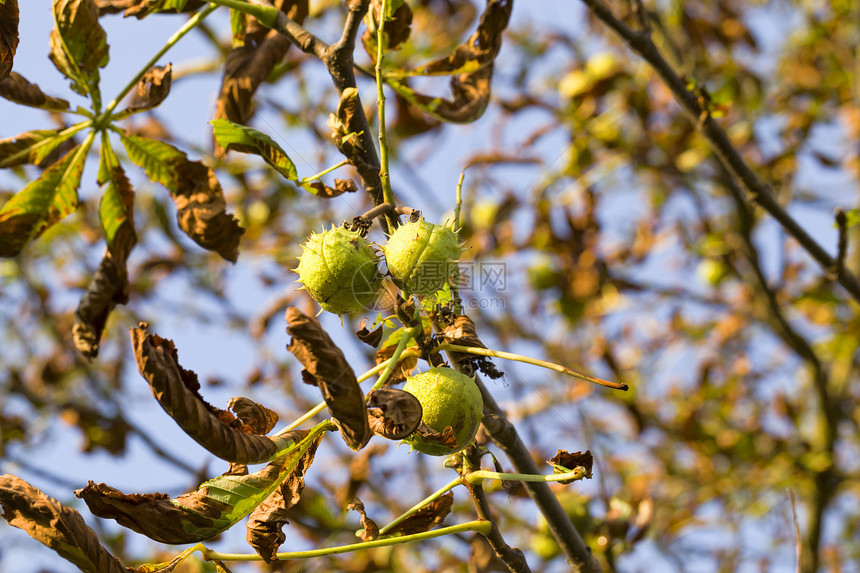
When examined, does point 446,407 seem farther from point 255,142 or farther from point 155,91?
point 155,91

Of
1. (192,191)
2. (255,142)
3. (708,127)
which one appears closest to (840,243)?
(708,127)

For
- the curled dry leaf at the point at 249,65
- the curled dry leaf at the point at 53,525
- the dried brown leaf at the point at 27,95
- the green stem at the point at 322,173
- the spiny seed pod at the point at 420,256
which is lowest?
the curled dry leaf at the point at 53,525

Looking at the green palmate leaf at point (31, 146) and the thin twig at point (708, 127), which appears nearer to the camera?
the green palmate leaf at point (31, 146)

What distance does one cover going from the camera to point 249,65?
167 cm

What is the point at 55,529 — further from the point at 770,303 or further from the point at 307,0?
the point at 770,303

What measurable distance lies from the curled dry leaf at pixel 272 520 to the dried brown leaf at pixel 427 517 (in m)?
0.22

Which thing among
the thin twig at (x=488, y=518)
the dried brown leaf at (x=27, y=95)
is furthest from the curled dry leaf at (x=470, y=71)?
the thin twig at (x=488, y=518)

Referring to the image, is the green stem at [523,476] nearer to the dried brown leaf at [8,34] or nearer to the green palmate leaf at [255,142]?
the green palmate leaf at [255,142]

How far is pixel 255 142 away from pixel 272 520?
2.16ft

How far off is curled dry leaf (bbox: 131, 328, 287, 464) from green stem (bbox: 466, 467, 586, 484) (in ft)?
1.10

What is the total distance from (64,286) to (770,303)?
3.66 m

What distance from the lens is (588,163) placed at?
3.81 meters

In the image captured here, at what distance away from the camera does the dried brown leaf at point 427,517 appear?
1.30 m

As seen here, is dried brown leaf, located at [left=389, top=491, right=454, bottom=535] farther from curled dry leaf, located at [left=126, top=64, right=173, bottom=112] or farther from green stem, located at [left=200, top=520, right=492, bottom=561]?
curled dry leaf, located at [left=126, top=64, right=173, bottom=112]
